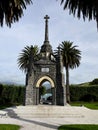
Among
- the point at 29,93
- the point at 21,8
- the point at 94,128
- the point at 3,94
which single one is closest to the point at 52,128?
the point at 94,128

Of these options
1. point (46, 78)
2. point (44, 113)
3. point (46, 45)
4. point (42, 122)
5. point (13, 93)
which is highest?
point (46, 45)

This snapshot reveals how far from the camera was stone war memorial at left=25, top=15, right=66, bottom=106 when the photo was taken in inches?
1603

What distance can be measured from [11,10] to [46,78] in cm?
2549

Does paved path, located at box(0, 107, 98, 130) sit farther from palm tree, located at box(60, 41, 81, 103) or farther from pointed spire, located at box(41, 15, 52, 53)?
palm tree, located at box(60, 41, 81, 103)

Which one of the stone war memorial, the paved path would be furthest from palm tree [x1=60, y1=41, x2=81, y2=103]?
the paved path

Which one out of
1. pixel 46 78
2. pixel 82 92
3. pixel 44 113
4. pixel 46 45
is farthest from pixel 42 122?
pixel 82 92

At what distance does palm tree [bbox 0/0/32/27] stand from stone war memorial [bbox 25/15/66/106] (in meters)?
24.5

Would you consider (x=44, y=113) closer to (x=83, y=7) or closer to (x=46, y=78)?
(x=46, y=78)

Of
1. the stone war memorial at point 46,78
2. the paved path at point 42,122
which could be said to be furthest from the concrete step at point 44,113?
the stone war memorial at point 46,78

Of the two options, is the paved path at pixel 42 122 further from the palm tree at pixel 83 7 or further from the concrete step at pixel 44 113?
the palm tree at pixel 83 7

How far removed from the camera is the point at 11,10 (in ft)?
54.0

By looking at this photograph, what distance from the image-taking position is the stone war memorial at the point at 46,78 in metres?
40.7

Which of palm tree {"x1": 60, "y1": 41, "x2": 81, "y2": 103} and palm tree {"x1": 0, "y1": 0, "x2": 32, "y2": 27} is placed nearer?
palm tree {"x1": 0, "y1": 0, "x2": 32, "y2": 27}

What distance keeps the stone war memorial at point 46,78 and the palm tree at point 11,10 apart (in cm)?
2453
